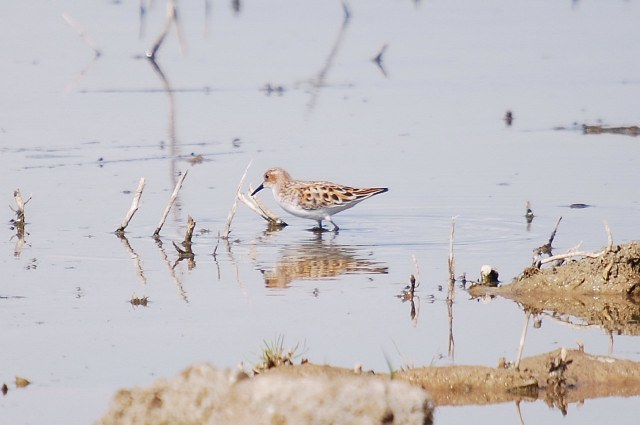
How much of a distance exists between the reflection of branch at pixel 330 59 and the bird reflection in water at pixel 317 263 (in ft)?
24.9

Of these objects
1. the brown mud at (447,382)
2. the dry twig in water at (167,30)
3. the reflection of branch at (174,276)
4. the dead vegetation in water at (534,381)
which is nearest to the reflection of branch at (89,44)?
the dry twig in water at (167,30)

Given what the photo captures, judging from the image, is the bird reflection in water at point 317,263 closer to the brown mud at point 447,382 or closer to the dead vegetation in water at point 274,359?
the brown mud at point 447,382

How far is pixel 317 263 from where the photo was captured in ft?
36.6

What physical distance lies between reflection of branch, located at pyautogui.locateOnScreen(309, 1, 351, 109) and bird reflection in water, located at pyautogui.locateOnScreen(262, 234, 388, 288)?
7.59 meters

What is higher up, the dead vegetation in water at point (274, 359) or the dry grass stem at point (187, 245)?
the dry grass stem at point (187, 245)

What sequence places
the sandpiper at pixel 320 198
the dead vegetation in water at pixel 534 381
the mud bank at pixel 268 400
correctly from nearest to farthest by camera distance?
the mud bank at pixel 268 400 < the dead vegetation in water at pixel 534 381 < the sandpiper at pixel 320 198

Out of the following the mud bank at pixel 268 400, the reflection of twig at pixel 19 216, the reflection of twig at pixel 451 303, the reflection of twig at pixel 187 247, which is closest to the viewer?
the mud bank at pixel 268 400

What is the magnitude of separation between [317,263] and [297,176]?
3934 millimetres

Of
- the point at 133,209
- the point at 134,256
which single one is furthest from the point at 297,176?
the point at 134,256

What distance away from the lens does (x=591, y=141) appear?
55.0ft

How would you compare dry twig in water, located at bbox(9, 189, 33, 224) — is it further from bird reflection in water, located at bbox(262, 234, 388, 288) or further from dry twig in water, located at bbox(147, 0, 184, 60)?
dry twig in water, located at bbox(147, 0, 184, 60)

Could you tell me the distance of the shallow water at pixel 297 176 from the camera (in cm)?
860

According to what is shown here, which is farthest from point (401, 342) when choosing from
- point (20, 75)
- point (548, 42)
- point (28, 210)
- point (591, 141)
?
point (548, 42)

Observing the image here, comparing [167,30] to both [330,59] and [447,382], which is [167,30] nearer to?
[330,59]
